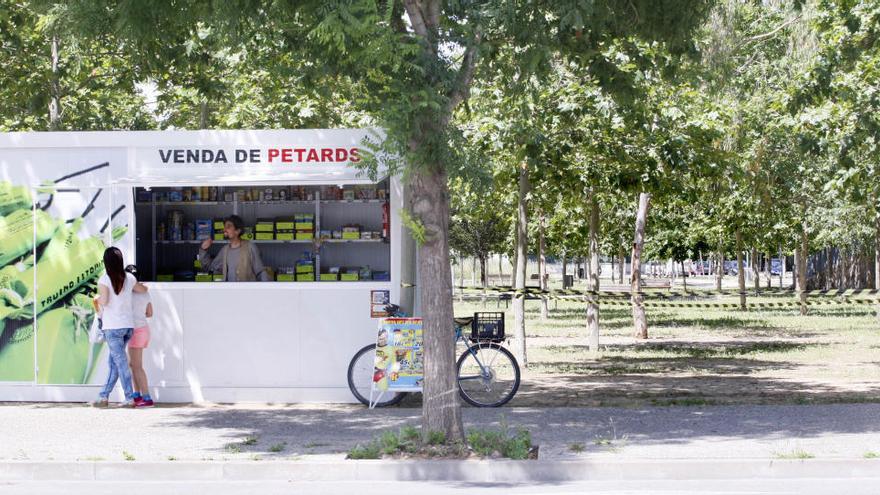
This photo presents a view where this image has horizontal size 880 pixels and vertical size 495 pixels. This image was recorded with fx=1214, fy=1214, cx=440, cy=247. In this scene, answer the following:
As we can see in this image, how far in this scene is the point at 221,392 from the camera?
47.3ft

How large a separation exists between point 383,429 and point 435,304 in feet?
6.87

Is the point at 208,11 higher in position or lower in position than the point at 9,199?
higher

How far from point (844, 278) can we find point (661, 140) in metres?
43.5

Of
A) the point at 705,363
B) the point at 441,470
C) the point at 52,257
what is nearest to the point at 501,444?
the point at 441,470

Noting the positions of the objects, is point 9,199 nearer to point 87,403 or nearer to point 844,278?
point 87,403

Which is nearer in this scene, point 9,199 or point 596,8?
point 596,8

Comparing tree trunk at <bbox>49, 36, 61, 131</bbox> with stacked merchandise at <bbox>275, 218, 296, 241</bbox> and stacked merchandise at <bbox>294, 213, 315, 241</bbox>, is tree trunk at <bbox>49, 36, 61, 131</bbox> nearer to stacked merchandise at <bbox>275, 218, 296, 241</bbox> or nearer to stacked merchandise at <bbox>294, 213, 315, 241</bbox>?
stacked merchandise at <bbox>275, 218, 296, 241</bbox>

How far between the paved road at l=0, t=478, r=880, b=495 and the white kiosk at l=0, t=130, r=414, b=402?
15.1 ft

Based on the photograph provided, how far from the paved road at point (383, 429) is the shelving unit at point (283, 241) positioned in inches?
87.8

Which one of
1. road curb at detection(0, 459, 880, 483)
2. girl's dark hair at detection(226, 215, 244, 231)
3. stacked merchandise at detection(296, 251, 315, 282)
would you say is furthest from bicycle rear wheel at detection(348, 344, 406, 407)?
road curb at detection(0, 459, 880, 483)

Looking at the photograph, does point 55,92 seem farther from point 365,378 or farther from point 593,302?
point 593,302

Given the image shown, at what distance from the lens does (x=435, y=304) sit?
10.5 m

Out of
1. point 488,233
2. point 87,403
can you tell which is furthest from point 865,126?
point 488,233

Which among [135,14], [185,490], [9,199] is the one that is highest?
[135,14]
